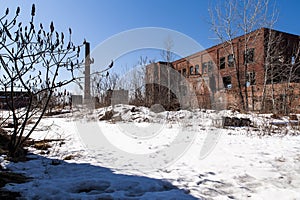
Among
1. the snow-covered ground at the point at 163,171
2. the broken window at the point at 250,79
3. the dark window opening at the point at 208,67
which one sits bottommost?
the snow-covered ground at the point at 163,171

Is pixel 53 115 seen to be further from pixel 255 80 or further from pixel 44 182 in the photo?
pixel 255 80

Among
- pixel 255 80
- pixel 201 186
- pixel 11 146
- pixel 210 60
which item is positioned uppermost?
pixel 210 60

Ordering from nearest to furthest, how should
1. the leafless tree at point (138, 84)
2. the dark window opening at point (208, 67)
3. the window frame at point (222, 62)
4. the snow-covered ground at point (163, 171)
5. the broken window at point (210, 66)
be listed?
the snow-covered ground at point (163, 171) < the leafless tree at point (138, 84) < the window frame at point (222, 62) < the dark window opening at point (208, 67) < the broken window at point (210, 66)

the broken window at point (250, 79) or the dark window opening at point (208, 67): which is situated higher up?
the dark window opening at point (208, 67)

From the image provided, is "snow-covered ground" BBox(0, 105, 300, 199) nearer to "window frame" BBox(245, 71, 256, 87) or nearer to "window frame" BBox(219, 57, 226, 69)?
"window frame" BBox(245, 71, 256, 87)

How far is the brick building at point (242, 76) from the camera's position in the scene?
12305mm

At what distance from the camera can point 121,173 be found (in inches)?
89.7

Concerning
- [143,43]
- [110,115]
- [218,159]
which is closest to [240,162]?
[218,159]

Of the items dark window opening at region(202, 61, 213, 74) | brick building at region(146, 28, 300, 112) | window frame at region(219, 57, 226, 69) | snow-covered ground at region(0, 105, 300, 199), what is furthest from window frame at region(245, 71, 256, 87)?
snow-covered ground at region(0, 105, 300, 199)

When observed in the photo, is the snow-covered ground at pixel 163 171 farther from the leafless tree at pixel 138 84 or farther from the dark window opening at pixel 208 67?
the dark window opening at pixel 208 67

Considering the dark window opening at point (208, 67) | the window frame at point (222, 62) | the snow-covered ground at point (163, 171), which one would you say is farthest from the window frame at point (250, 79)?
the snow-covered ground at point (163, 171)

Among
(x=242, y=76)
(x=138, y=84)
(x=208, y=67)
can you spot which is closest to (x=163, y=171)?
(x=138, y=84)

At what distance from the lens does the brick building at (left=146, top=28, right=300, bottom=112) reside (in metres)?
12.3

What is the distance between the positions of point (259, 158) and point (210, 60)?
22.8 m
